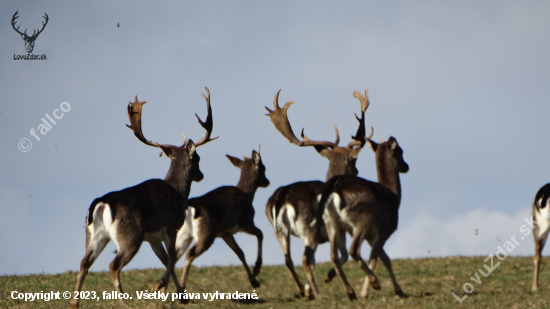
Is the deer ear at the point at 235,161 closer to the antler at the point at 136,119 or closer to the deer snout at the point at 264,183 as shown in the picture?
the deer snout at the point at 264,183

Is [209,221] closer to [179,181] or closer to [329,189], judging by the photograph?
[179,181]

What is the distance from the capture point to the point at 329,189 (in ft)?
37.6

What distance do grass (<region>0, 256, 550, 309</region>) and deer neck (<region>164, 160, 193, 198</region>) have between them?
2.10 m

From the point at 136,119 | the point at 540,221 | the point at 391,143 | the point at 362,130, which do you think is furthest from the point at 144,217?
the point at 540,221

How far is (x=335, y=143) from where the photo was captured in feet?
51.2

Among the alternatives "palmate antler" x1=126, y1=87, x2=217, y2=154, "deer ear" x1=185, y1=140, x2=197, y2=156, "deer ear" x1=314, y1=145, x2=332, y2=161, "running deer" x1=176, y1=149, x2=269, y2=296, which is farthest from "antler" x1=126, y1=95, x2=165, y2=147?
"deer ear" x1=314, y1=145, x2=332, y2=161

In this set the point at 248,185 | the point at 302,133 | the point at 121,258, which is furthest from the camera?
the point at 302,133

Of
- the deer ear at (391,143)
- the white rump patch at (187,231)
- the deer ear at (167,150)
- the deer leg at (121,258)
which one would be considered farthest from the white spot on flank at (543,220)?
the deer leg at (121,258)

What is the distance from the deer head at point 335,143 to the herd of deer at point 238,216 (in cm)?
114

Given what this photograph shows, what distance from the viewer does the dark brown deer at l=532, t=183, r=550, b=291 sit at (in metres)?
12.6

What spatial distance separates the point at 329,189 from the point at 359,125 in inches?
161

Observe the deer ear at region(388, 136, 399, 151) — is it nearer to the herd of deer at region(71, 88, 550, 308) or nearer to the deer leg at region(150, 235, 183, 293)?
the herd of deer at region(71, 88, 550, 308)

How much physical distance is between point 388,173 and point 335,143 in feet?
8.79

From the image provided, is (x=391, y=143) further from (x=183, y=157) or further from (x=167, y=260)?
(x=167, y=260)
